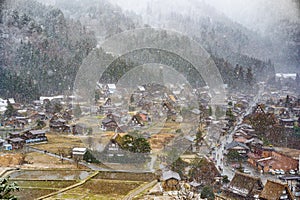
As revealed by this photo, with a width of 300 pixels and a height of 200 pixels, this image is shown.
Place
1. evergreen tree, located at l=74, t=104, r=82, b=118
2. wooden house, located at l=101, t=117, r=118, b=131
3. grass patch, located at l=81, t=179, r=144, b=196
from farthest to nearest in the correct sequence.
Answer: evergreen tree, located at l=74, t=104, r=82, b=118 → wooden house, located at l=101, t=117, r=118, b=131 → grass patch, located at l=81, t=179, r=144, b=196

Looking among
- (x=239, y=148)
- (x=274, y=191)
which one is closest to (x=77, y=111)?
(x=239, y=148)

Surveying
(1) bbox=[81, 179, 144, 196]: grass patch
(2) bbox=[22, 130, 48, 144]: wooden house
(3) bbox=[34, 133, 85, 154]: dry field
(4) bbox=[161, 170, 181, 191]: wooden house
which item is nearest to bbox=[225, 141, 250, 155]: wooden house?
(4) bbox=[161, 170, 181, 191]: wooden house

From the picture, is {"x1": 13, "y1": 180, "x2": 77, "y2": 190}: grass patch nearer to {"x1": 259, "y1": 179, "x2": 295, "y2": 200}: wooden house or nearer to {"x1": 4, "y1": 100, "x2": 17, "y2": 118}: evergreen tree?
{"x1": 259, "y1": 179, "x2": 295, "y2": 200}: wooden house

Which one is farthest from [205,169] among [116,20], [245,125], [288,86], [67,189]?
[116,20]

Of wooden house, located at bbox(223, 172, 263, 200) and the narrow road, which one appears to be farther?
the narrow road

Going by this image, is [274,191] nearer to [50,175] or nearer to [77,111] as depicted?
[50,175]

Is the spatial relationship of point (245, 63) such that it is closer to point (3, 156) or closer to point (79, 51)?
point (79, 51)

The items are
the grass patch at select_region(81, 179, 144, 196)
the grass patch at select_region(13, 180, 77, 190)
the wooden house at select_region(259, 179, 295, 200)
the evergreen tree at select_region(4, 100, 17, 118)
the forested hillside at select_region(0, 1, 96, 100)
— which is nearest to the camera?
the wooden house at select_region(259, 179, 295, 200)

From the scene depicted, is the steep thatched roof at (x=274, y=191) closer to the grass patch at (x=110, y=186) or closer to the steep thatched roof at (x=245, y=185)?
the steep thatched roof at (x=245, y=185)

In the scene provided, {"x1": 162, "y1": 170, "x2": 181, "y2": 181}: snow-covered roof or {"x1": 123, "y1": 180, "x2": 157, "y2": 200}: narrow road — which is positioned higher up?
{"x1": 162, "y1": 170, "x2": 181, "y2": 181}: snow-covered roof
